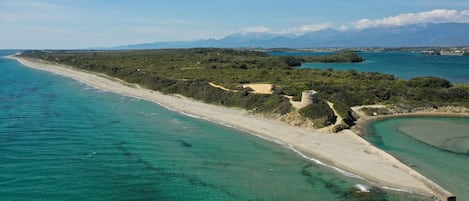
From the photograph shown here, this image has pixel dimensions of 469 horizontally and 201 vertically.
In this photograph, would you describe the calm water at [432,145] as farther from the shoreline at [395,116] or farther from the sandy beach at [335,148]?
the sandy beach at [335,148]

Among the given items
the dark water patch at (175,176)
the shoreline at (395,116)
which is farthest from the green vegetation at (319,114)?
the dark water patch at (175,176)

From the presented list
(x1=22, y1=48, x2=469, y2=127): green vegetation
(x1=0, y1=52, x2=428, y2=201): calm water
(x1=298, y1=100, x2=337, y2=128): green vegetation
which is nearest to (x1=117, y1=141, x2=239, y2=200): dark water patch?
(x1=0, y1=52, x2=428, y2=201): calm water

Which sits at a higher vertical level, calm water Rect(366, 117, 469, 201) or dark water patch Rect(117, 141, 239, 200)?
dark water patch Rect(117, 141, 239, 200)

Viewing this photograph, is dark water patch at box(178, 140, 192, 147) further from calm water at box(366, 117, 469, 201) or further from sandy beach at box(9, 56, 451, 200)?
calm water at box(366, 117, 469, 201)

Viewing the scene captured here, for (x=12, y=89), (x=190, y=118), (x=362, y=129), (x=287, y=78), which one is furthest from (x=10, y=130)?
(x=287, y=78)

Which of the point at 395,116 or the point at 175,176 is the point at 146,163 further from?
the point at 395,116

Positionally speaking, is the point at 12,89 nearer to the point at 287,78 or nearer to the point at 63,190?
the point at 287,78
